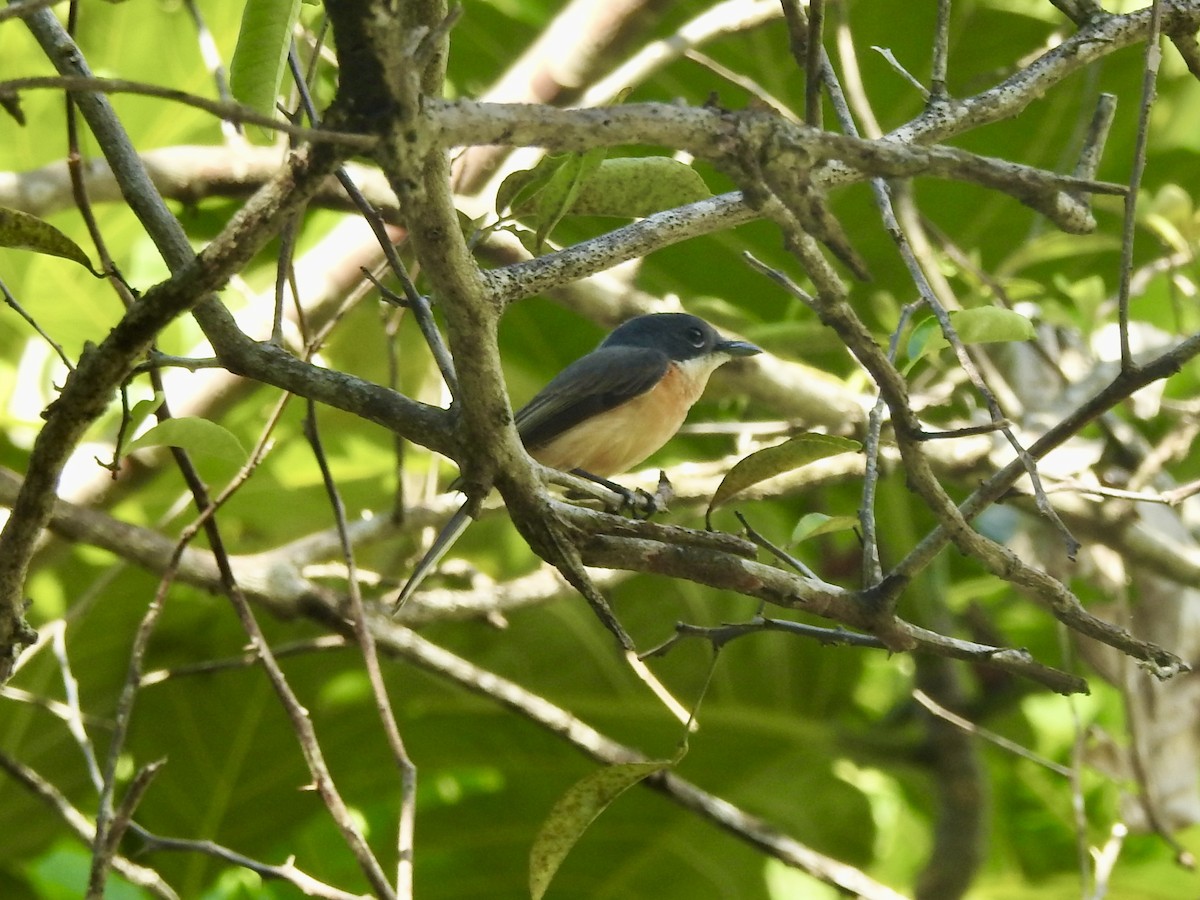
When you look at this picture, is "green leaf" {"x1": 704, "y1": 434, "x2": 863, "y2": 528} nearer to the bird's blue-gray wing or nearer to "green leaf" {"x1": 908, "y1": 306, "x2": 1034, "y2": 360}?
"green leaf" {"x1": 908, "y1": 306, "x2": 1034, "y2": 360}

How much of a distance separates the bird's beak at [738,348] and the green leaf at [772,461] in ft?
5.85

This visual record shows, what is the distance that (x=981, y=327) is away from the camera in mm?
2014

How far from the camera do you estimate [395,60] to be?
112cm

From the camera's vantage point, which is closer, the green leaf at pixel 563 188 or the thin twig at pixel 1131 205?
the thin twig at pixel 1131 205

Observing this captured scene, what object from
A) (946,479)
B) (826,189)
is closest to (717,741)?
(946,479)

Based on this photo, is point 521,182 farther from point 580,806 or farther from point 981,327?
point 580,806

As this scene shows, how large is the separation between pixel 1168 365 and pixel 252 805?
3.96 metres

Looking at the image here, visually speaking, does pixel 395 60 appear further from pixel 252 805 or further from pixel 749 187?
pixel 252 805

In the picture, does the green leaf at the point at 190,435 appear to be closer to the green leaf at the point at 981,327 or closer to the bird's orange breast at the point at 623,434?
the green leaf at the point at 981,327

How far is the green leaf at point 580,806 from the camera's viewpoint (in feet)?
6.39

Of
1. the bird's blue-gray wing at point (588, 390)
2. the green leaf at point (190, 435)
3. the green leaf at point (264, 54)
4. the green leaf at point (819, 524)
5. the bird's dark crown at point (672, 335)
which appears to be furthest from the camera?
the bird's dark crown at point (672, 335)

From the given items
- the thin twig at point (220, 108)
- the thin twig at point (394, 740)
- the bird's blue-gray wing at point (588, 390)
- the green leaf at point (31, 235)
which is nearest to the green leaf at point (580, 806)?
the thin twig at point (394, 740)

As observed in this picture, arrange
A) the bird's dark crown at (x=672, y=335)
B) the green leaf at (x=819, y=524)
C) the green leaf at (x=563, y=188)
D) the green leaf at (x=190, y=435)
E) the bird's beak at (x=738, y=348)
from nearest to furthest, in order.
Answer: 1. the green leaf at (x=563, y=188)
2. the green leaf at (x=190, y=435)
3. the green leaf at (x=819, y=524)
4. the bird's beak at (x=738, y=348)
5. the bird's dark crown at (x=672, y=335)

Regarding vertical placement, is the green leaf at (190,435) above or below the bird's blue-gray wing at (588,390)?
below
